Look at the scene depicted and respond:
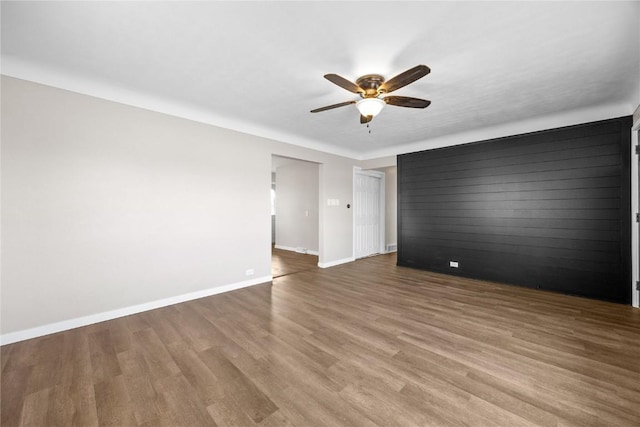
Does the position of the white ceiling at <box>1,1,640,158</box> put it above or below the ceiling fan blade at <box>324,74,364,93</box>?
above

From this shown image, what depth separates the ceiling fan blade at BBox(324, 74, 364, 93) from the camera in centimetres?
213

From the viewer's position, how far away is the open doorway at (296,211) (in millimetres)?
6984

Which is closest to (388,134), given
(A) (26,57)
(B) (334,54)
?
(B) (334,54)

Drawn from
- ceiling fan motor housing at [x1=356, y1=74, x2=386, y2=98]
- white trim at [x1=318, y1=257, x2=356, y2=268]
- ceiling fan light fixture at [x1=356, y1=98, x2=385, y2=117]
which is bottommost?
white trim at [x1=318, y1=257, x2=356, y2=268]

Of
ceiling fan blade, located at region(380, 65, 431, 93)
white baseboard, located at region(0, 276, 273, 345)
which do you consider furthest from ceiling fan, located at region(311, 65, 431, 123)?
white baseboard, located at region(0, 276, 273, 345)

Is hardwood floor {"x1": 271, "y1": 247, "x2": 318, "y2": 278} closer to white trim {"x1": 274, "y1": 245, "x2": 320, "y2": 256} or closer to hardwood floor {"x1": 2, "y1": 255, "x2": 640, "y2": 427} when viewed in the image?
white trim {"x1": 274, "y1": 245, "x2": 320, "y2": 256}

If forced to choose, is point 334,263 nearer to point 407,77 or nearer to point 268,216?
Result: point 268,216

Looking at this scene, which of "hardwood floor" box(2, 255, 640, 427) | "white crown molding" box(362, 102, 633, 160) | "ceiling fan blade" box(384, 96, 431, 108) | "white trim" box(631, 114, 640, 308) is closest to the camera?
"hardwood floor" box(2, 255, 640, 427)

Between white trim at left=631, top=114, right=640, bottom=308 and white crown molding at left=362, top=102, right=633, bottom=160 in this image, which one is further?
white crown molding at left=362, top=102, right=633, bottom=160

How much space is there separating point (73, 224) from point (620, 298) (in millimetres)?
6897

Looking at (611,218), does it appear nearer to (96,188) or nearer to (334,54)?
(334,54)

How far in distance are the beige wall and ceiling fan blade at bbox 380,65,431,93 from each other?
259 centimetres

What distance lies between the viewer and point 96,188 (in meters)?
2.86

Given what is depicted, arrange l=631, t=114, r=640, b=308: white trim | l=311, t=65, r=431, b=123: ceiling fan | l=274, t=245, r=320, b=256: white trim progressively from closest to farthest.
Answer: l=311, t=65, r=431, b=123: ceiling fan → l=631, t=114, r=640, b=308: white trim → l=274, t=245, r=320, b=256: white trim
